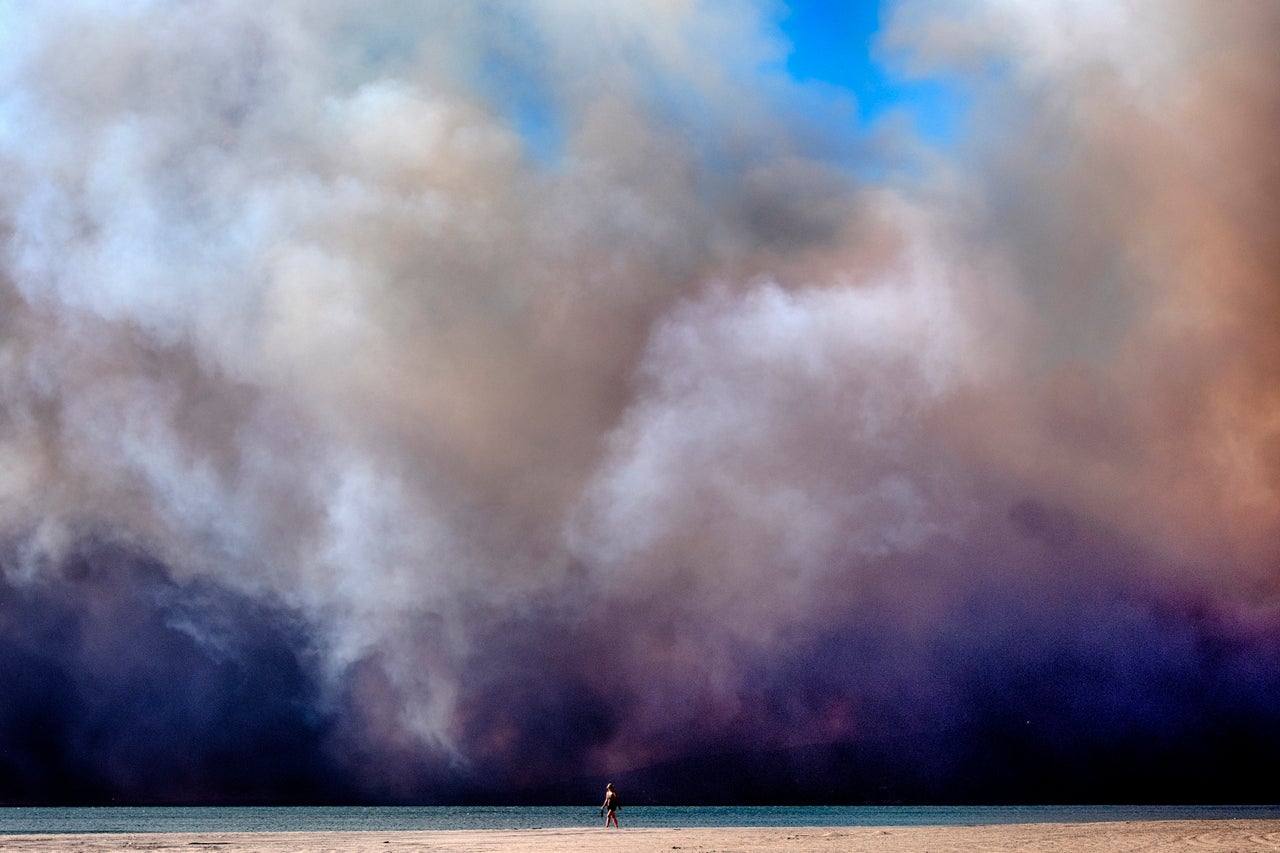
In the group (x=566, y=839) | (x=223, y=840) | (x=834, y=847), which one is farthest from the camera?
(x=566, y=839)

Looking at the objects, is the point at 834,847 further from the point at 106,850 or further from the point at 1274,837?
the point at 106,850

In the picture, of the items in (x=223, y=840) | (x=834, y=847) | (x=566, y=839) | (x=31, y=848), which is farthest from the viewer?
(x=566, y=839)

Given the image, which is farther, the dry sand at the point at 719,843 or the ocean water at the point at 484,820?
the ocean water at the point at 484,820

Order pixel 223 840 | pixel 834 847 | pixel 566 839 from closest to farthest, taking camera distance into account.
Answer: pixel 834 847 → pixel 223 840 → pixel 566 839

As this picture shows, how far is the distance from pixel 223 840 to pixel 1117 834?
181ft

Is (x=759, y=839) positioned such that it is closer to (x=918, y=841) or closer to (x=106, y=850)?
(x=918, y=841)

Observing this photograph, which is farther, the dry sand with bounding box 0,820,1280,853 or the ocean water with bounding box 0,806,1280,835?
the ocean water with bounding box 0,806,1280,835

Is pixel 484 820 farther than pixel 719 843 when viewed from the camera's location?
Yes

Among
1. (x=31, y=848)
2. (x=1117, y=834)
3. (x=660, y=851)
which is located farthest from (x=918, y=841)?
(x=31, y=848)

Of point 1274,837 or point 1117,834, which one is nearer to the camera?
point 1274,837

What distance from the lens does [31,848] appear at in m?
52.1

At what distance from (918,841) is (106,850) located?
44.2 metres

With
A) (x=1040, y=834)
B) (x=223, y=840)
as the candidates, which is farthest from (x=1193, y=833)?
(x=223, y=840)

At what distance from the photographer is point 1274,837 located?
65.2 metres
